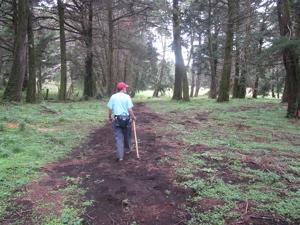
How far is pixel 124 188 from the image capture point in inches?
158

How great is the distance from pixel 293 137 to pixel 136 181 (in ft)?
20.4

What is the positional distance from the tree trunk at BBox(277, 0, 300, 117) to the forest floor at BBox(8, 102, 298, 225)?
7766mm

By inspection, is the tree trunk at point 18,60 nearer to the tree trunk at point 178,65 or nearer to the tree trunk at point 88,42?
the tree trunk at point 88,42

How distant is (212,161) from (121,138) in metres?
2.33

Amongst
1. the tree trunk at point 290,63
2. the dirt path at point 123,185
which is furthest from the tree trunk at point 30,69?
the tree trunk at point 290,63

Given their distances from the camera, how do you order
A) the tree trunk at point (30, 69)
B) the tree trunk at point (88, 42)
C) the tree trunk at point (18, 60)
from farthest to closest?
1. the tree trunk at point (88, 42)
2. the tree trunk at point (30, 69)
3. the tree trunk at point (18, 60)

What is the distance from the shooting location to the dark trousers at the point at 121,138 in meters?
5.58

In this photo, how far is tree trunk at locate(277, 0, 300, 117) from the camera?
10.4 metres

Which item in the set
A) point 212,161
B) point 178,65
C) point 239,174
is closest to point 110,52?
point 178,65

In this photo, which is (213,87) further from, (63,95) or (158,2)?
(63,95)

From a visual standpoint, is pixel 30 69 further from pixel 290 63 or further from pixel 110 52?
pixel 290 63

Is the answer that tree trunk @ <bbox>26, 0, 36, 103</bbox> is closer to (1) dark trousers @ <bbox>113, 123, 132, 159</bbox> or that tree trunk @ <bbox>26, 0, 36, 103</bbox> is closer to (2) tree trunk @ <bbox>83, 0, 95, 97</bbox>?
(2) tree trunk @ <bbox>83, 0, 95, 97</bbox>

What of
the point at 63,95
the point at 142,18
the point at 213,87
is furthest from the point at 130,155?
the point at 213,87

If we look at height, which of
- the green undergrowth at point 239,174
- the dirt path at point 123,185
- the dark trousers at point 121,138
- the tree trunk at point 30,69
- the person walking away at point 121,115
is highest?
the tree trunk at point 30,69
